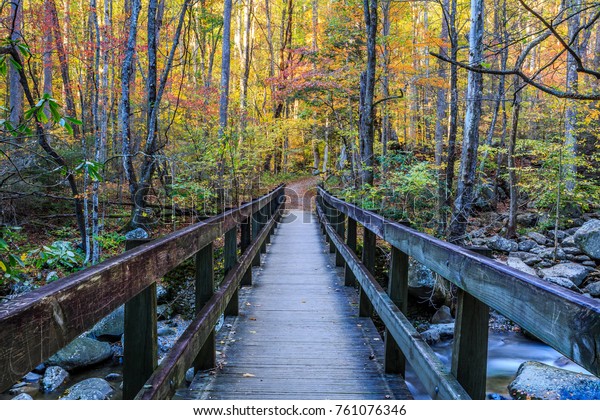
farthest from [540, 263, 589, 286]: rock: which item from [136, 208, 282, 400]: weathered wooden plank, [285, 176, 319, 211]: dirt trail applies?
[285, 176, 319, 211]: dirt trail

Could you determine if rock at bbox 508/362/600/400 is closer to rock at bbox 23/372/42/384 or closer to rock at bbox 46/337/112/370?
rock at bbox 46/337/112/370

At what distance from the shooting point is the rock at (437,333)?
25.9ft

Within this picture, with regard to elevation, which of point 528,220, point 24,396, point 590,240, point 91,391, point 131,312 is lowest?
point 24,396

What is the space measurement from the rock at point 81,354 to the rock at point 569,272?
10.4 m

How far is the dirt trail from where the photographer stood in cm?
2480

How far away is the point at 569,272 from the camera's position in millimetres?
10828

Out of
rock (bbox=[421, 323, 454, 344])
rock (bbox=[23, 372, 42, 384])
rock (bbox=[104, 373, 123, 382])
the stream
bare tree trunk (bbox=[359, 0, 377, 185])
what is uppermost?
bare tree trunk (bbox=[359, 0, 377, 185])

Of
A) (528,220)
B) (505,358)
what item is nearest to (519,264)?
(505,358)

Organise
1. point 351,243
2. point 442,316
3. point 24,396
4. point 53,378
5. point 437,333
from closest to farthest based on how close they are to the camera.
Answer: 1. point 24,396
2. point 351,243
3. point 53,378
4. point 437,333
5. point 442,316

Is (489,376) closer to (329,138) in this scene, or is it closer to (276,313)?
(276,313)

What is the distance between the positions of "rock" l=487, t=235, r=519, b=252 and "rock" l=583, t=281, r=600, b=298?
10.7 feet

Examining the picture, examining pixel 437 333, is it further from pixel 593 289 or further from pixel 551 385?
pixel 593 289

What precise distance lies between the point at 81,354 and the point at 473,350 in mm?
6861

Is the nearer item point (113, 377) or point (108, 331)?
point (113, 377)
